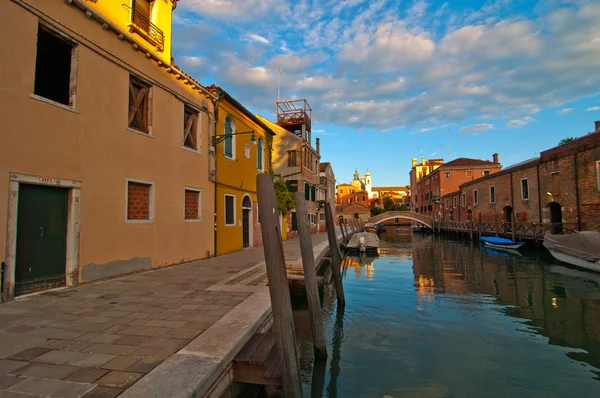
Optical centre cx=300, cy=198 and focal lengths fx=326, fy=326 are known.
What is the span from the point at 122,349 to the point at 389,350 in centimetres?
405

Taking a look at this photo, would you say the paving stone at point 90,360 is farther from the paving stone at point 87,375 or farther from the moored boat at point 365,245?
the moored boat at point 365,245

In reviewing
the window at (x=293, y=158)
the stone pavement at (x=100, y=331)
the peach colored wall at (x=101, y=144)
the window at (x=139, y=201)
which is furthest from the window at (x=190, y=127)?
the window at (x=293, y=158)

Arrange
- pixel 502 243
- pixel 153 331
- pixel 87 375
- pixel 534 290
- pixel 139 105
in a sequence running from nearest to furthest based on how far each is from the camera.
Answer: pixel 87 375 → pixel 153 331 → pixel 139 105 → pixel 534 290 → pixel 502 243

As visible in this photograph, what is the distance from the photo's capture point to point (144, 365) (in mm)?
2820

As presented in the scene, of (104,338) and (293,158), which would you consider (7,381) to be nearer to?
(104,338)

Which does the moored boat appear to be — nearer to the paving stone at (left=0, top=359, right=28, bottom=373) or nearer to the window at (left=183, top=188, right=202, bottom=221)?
the window at (left=183, top=188, right=202, bottom=221)

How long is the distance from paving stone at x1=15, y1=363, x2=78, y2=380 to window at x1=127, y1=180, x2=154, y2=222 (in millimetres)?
4923

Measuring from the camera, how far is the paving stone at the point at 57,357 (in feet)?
9.54

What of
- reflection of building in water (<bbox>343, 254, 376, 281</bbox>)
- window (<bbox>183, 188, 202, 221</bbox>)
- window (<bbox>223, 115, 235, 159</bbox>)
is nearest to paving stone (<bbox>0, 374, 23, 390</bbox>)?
window (<bbox>183, 188, 202, 221</bbox>)

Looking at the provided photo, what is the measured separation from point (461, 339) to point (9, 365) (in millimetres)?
6318

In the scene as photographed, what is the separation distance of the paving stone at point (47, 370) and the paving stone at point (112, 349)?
339 mm

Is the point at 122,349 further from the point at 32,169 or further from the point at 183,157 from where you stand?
the point at 183,157

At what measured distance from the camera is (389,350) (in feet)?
17.7

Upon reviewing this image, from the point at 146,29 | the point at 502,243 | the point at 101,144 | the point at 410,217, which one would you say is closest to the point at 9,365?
the point at 101,144
